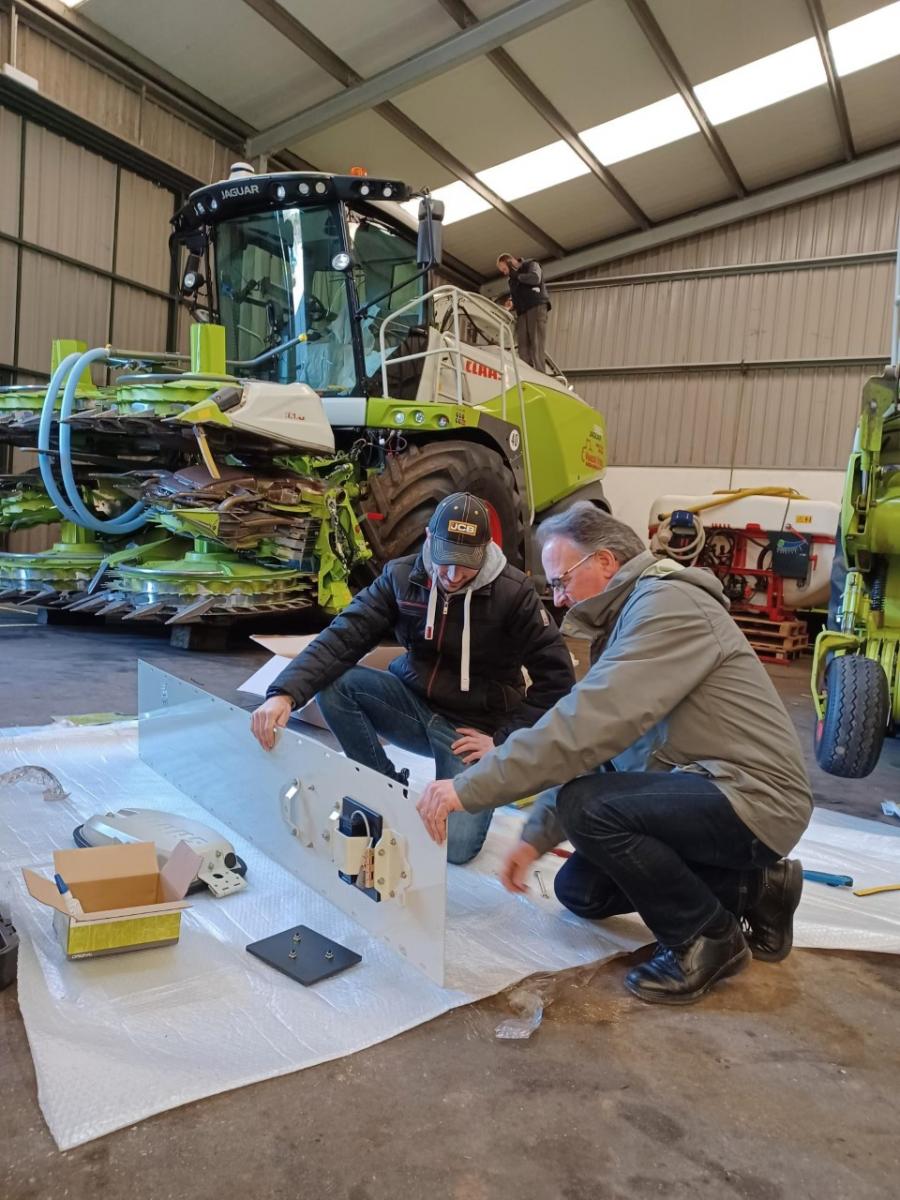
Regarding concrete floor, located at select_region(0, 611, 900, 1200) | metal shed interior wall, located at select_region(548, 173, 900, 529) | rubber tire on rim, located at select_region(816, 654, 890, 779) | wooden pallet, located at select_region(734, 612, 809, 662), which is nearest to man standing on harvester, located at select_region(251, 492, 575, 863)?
concrete floor, located at select_region(0, 611, 900, 1200)

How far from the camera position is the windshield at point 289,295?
5523 millimetres

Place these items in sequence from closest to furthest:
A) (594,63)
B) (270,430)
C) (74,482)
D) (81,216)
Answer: (270,430) < (74,482) < (81,216) < (594,63)

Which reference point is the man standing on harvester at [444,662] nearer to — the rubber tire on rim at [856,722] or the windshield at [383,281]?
the rubber tire on rim at [856,722]

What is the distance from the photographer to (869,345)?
35.9 feet

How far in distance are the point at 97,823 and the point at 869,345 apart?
442 inches

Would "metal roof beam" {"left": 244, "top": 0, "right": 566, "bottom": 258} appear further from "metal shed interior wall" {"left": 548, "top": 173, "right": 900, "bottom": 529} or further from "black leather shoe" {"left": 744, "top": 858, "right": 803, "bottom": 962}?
"black leather shoe" {"left": 744, "top": 858, "right": 803, "bottom": 962}

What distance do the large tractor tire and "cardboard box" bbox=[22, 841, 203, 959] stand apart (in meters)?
3.45

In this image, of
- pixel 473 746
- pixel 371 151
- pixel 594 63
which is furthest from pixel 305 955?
pixel 371 151

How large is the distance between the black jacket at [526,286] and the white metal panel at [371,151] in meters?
3.18

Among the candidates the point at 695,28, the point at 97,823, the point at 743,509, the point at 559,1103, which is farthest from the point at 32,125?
the point at 559,1103

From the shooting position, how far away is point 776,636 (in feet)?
26.2

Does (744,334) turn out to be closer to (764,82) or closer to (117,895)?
(764,82)

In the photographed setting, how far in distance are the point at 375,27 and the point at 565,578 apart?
7.58m

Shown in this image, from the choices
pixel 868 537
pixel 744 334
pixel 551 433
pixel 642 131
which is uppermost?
pixel 642 131
